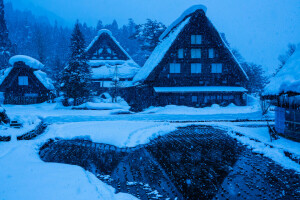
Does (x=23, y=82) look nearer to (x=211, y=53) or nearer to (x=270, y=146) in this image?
(x=211, y=53)

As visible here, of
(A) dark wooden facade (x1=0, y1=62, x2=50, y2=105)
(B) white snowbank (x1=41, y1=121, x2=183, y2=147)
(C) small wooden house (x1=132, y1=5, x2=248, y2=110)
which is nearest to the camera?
(B) white snowbank (x1=41, y1=121, x2=183, y2=147)

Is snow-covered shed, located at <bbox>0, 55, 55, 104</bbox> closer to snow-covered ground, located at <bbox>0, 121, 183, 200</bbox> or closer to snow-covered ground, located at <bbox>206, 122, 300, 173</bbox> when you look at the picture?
snow-covered ground, located at <bbox>0, 121, 183, 200</bbox>

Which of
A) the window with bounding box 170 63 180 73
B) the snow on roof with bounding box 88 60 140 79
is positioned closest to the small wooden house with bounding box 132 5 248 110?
the window with bounding box 170 63 180 73

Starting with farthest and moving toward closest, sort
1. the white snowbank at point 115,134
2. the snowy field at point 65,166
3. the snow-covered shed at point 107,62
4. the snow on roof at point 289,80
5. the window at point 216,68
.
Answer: the snow-covered shed at point 107,62, the window at point 216,68, the white snowbank at point 115,134, the snow on roof at point 289,80, the snowy field at point 65,166

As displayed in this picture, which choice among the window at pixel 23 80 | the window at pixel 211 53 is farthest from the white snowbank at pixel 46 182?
the window at pixel 23 80

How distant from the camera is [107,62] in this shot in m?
41.4

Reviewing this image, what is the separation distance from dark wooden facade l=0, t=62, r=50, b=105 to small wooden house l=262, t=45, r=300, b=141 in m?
32.3

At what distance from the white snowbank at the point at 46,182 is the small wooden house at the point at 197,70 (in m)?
19.9

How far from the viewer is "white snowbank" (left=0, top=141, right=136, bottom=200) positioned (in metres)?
4.60

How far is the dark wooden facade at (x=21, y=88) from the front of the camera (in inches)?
1291

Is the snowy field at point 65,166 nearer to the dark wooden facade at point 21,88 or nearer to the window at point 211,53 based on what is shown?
the window at point 211,53

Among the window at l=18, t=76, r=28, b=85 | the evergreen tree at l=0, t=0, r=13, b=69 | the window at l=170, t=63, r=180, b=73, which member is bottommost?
the window at l=18, t=76, r=28, b=85

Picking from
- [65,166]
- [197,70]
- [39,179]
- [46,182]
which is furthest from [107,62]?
[46,182]

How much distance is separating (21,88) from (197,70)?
2639cm
